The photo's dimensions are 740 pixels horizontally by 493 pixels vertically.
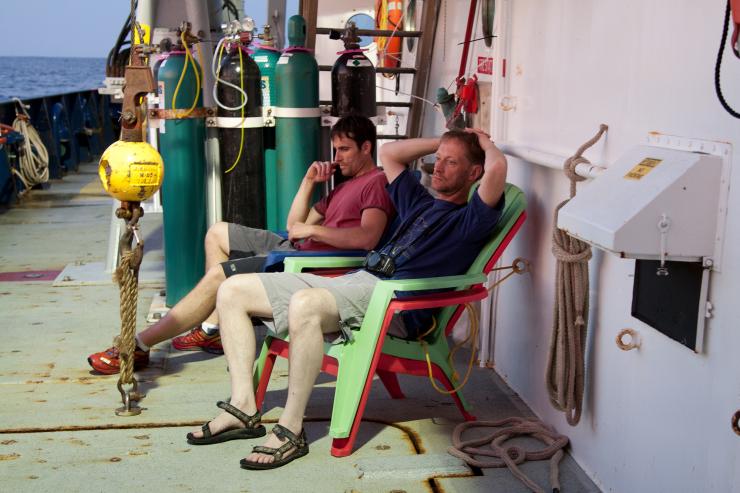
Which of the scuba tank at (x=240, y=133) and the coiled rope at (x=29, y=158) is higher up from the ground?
the scuba tank at (x=240, y=133)

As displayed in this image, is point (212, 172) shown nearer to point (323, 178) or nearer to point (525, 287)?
point (323, 178)

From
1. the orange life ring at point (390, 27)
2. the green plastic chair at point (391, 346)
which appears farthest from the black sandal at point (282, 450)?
the orange life ring at point (390, 27)

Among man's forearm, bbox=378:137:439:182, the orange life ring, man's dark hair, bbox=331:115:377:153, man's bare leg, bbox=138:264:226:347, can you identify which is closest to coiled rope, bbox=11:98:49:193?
the orange life ring

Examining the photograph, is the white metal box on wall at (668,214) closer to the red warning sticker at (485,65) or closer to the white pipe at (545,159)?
the white pipe at (545,159)

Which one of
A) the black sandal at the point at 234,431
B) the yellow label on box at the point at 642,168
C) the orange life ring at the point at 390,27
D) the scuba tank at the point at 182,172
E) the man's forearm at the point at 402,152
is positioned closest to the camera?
the yellow label on box at the point at 642,168

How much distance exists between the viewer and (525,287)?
383cm

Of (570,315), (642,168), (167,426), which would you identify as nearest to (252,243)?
(167,426)

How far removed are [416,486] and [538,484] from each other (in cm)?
41

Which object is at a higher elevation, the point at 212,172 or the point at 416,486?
the point at 212,172

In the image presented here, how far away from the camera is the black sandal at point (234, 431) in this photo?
334 centimetres

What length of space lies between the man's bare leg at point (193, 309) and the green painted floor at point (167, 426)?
21 cm

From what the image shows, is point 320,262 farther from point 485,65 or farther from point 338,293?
point 485,65

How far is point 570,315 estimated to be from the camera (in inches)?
121

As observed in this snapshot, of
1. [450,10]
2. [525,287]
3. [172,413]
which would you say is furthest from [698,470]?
[450,10]
